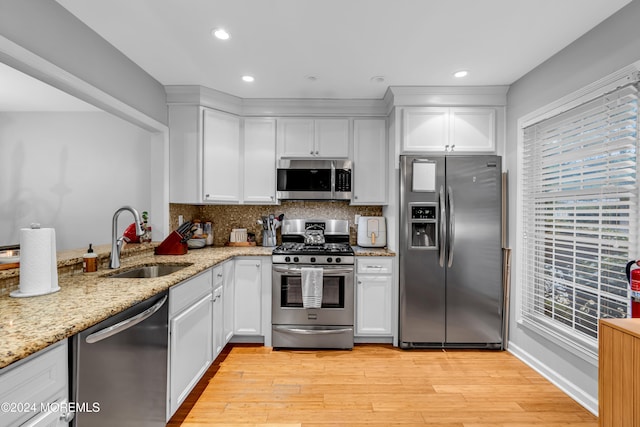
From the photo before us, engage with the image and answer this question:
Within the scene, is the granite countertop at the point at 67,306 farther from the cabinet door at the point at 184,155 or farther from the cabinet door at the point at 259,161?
the cabinet door at the point at 259,161

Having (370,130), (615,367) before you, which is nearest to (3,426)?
(615,367)

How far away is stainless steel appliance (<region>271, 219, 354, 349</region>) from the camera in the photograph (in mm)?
2932

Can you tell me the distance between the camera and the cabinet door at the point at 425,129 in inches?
119

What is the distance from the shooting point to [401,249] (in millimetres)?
2943

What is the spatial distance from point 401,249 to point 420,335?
0.86 meters

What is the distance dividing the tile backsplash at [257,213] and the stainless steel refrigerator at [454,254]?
86 cm

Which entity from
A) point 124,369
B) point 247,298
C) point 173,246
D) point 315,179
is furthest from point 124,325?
point 315,179

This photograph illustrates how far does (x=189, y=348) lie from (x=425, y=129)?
2.83 metres

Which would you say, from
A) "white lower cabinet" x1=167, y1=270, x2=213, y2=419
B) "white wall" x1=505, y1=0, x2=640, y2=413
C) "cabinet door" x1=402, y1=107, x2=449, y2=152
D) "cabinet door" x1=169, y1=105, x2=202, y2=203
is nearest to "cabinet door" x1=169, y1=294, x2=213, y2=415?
"white lower cabinet" x1=167, y1=270, x2=213, y2=419

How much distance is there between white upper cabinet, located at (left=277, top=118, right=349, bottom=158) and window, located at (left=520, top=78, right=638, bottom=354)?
176 cm

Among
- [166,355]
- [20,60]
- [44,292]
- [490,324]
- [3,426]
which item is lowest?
[490,324]

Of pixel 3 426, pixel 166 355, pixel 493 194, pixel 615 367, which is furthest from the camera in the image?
Answer: pixel 493 194

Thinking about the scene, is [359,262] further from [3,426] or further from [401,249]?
[3,426]

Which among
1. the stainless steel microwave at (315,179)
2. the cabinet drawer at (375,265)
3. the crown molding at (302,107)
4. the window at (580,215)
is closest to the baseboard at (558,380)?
the window at (580,215)
